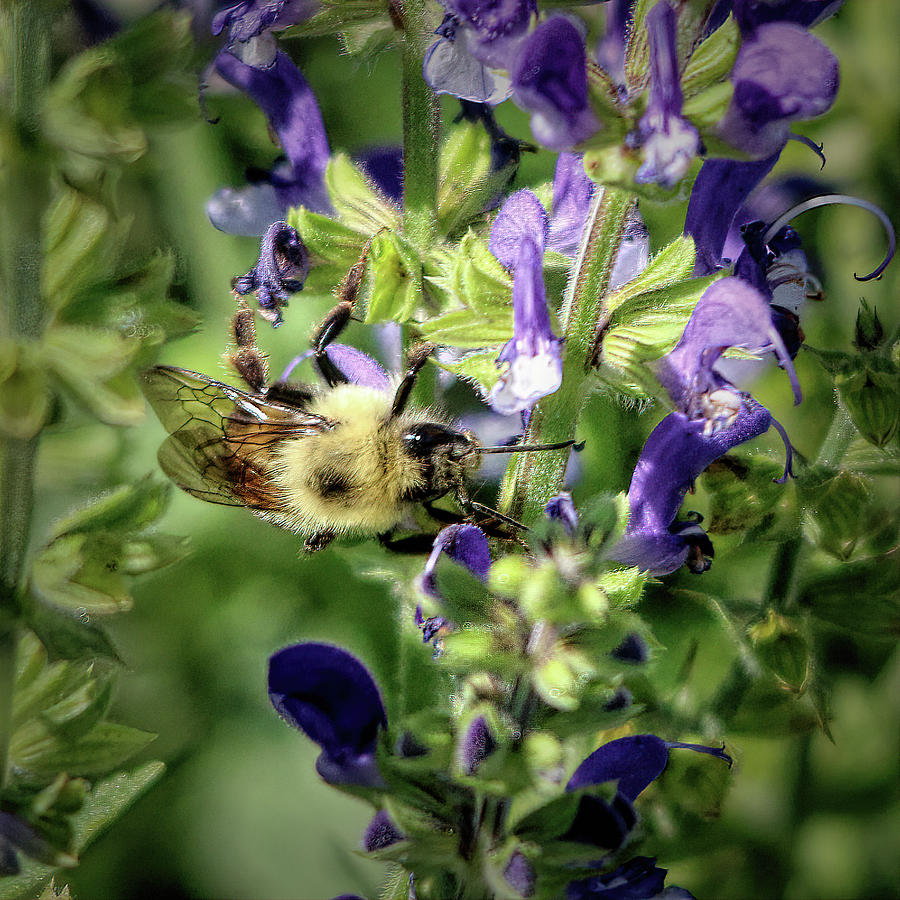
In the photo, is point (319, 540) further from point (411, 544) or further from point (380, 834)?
point (380, 834)

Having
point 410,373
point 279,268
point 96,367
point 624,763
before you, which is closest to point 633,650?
point 624,763

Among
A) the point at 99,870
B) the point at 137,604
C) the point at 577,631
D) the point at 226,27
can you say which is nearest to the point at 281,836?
the point at 99,870

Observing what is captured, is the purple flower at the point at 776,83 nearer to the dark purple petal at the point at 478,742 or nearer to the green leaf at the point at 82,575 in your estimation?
the dark purple petal at the point at 478,742

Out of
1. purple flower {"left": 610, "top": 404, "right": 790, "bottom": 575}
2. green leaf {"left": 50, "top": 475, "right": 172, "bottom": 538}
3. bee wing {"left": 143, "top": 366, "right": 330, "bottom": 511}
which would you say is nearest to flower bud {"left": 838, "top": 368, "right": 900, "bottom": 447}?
purple flower {"left": 610, "top": 404, "right": 790, "bottom": 575}

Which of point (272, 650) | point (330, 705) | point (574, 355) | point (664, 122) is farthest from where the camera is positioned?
point (272, 650)

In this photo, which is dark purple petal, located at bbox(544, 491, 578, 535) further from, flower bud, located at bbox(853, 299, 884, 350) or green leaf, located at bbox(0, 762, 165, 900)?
green leaf, located at bbox(0, 762, 165, 900)

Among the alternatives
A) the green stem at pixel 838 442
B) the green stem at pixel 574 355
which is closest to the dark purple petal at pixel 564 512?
the green stem at pixel 574 355
